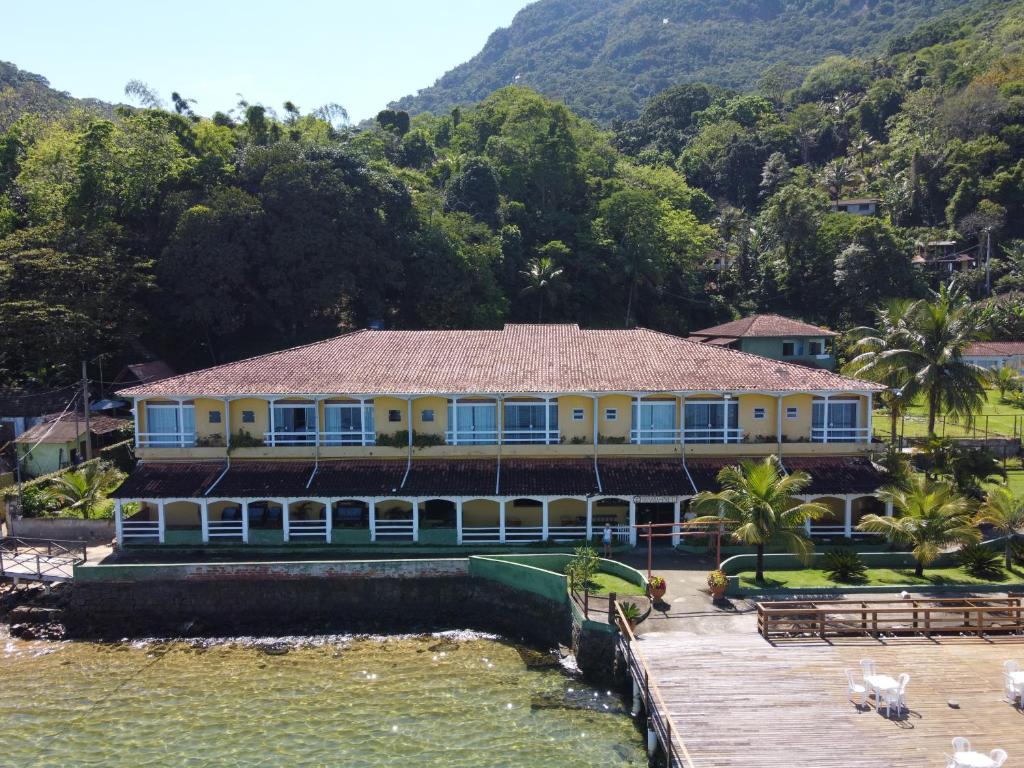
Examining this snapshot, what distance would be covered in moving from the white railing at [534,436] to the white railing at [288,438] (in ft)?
26.1

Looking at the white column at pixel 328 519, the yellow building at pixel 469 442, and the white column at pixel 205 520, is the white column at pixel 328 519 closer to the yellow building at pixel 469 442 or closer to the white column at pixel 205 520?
the yellow building at pixel 469 442

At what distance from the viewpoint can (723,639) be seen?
74.4 ft

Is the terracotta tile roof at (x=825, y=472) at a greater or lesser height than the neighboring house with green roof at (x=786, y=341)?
lesser

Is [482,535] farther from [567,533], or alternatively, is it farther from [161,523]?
[161,523]

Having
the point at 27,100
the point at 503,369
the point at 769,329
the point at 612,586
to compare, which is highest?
the point at 27,100

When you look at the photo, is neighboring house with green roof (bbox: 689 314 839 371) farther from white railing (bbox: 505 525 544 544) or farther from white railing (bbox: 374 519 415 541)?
white railing (bbox: 374 519 415 541)

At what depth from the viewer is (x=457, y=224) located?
66062 mm

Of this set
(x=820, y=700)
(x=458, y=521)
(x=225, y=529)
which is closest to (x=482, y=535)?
(x=458, y=521)

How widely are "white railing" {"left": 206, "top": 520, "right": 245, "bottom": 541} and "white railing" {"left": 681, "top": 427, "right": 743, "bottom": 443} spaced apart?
1794 centimetres

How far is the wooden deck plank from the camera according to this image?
55.6 feet

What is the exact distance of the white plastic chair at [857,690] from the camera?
18766 millimetres

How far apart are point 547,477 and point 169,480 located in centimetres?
1477

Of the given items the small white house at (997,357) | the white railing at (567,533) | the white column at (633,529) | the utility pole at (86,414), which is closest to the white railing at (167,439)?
the utility pole at (86,414)

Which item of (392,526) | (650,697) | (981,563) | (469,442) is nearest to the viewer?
(650,697)
